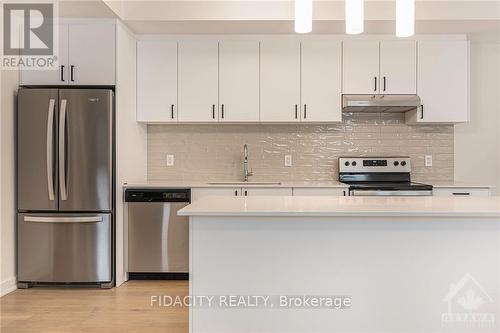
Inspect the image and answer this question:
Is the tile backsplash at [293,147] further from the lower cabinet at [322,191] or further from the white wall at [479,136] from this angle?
the lower cabinet at [322,191]

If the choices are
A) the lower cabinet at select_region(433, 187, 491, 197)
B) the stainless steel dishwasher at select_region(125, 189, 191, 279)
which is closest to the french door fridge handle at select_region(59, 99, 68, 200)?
the stainless steel dishwasher at select_region(125, 189, 191, 279)

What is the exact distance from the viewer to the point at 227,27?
407 cm

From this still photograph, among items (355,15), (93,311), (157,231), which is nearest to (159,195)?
(157,231)

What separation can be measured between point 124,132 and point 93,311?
5.22 ft

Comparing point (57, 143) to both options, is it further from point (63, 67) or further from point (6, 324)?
point (6, 324)

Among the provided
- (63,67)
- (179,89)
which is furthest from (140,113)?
(63,67)

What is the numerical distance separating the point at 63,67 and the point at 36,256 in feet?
5.51

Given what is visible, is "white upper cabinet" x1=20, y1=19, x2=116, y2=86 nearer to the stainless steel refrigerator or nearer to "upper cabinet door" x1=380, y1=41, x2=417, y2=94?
the stainless steel refrigerator

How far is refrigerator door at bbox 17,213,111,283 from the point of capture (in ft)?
12.2

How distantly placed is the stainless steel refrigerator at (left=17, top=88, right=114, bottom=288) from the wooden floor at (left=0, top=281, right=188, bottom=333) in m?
0.19

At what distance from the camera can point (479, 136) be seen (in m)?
4.62

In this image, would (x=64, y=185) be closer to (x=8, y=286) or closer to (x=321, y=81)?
(x=8, y=286)

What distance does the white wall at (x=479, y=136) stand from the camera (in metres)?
4.59

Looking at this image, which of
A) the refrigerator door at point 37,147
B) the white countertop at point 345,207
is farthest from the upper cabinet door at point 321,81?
the refrigerator door at point 37,147
